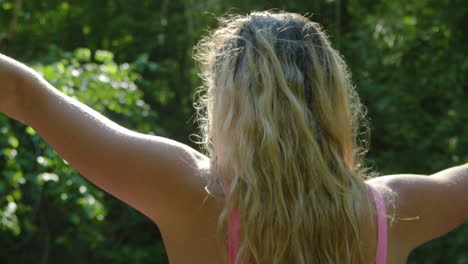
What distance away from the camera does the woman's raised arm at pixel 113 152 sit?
1180 mm

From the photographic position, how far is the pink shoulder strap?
4.21 feet

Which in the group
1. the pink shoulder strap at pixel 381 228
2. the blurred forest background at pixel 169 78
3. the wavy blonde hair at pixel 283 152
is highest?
the wavy blonde hair at pixel 283 152

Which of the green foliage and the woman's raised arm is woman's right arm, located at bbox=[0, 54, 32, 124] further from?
the green foliage

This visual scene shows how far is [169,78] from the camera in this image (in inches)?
278

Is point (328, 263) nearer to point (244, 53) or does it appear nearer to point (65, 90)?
point (244, 53)

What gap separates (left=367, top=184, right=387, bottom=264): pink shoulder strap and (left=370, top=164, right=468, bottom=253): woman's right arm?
0.03 meters

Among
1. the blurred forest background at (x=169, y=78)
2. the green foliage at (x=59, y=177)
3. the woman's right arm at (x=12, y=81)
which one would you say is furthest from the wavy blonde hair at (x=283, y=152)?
the blurred forest background at (x=169, y=78)

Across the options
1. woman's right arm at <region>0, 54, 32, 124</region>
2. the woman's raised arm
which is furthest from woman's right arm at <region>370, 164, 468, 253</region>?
woman's right arm at <region>0, 54, 32, 124</region>

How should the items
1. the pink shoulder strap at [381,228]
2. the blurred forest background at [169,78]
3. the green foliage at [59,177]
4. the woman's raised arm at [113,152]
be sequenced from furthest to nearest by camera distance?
1. the blurred forest background at [169,78]
2. the green foliage at [59,177]
3. the pink shoulder strap at [381,228]
4. the woman's raised arm at [113,152]

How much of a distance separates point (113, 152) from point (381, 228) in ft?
1.85

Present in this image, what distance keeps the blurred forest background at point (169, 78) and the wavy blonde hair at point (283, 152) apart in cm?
255

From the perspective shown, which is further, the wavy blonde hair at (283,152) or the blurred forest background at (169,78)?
the blurred forest background at (169,78)

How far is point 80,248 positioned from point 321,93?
4236mm

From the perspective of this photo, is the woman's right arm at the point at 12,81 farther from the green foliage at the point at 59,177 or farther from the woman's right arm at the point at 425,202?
the green foliage at the point at 59,177
